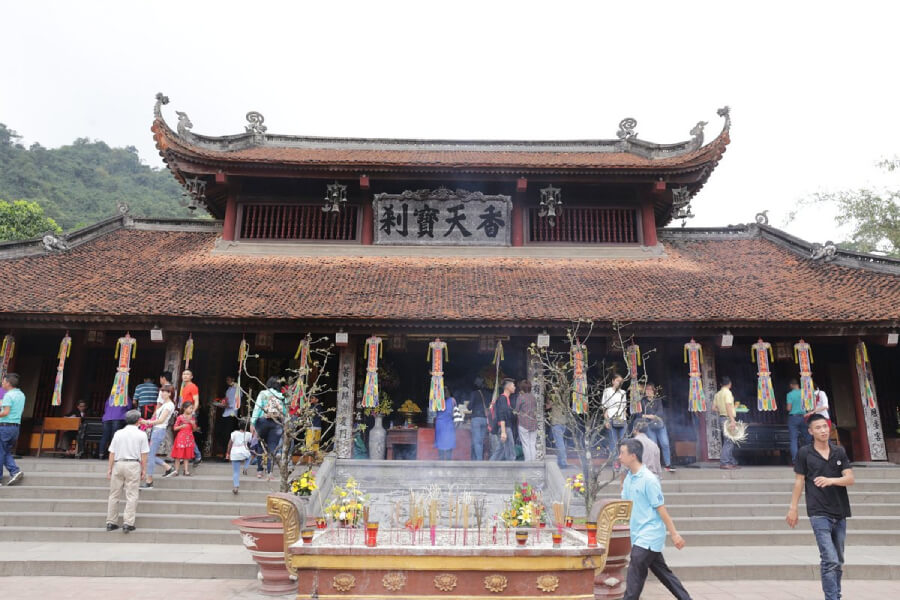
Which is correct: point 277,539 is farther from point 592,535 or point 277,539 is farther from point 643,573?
point 643,573

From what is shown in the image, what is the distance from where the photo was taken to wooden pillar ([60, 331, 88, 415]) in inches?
468

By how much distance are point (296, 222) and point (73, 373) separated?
5.65 m

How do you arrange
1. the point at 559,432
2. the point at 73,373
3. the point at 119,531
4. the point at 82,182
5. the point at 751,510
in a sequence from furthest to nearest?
the point at 82,182
the point at 73,373
the point at 559,432
the point at 751,510
the point at 119,531

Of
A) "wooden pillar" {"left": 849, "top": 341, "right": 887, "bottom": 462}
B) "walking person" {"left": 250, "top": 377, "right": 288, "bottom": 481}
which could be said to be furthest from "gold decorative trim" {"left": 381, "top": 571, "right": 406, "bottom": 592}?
"wooden pillar" {"left": 849, "top": 341, "right": 887, "bottom": 462}

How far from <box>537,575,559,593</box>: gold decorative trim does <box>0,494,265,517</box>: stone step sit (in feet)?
16.2

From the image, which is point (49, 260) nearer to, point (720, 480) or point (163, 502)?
point (163, 502)

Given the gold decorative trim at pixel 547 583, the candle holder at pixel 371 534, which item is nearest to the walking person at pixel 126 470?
the candle holder at pixel 371 534

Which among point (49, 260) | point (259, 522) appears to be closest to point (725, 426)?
point (259, 522)

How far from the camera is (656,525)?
439cm

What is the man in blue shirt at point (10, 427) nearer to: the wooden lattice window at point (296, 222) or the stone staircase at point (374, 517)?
the stone staircase at point (374, 517)

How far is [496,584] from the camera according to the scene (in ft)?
15.3

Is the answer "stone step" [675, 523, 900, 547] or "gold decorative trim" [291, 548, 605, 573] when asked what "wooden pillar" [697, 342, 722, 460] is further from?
"gold decorative trim" [291, 548, 605, 573]

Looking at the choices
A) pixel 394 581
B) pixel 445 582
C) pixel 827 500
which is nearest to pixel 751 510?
pixel 827 500

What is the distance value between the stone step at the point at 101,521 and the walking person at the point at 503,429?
4474mm
